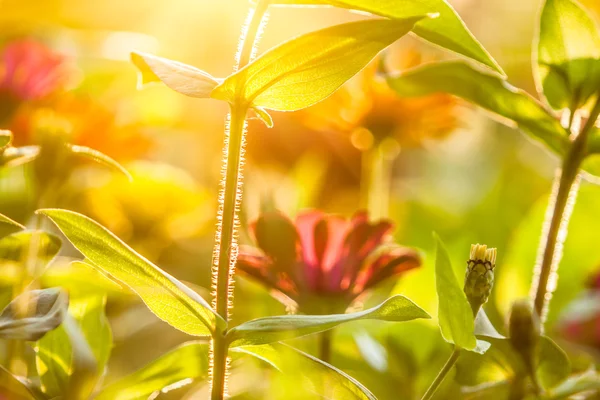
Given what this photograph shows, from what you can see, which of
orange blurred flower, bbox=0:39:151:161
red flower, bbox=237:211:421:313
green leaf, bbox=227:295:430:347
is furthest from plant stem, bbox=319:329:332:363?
orange blurred flower, bbox=0:39:151:161

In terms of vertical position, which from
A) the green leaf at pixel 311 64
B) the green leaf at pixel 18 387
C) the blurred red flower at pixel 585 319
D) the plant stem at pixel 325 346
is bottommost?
the green leaf at pixel 18 387

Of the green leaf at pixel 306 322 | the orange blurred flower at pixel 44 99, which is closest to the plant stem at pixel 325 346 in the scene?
the green leaf at pixel 306 322

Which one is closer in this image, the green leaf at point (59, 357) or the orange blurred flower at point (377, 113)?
the green leaf at point (59, 357)

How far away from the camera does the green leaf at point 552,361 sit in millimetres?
306

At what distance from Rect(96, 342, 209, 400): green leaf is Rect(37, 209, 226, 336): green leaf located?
32 millimetres

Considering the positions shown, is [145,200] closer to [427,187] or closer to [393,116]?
[393,116]

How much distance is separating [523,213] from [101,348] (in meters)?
0.61

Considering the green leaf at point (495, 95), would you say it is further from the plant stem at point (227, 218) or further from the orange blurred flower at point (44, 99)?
the orange blurred flower at point (44, 99)

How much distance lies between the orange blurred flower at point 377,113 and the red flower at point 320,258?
23cm

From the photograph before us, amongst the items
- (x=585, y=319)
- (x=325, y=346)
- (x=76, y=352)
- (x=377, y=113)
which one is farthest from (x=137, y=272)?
(x=377, y=113)

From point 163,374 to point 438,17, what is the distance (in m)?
0.16

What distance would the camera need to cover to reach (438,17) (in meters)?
0.26

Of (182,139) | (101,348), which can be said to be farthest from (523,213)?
(101,348)

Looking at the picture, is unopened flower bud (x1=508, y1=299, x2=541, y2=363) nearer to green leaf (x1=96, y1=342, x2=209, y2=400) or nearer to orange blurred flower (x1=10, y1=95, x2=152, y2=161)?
green leaf (x1=96, y1=342, x2=209, y2=400)
